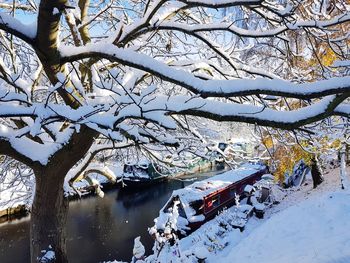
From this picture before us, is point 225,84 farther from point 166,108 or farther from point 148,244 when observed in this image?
point 148,244

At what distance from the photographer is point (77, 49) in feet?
11.0

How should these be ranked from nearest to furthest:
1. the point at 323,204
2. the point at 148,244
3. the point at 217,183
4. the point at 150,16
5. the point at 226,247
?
the point at 150,16 → the point at 323,204 → the point at 226,247 → the point at 148,244 → the point at 217,183

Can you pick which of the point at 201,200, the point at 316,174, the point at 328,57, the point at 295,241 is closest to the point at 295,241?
the point at 295,241

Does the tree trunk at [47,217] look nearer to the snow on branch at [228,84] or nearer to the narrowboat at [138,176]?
the snow on branch at [228,84]

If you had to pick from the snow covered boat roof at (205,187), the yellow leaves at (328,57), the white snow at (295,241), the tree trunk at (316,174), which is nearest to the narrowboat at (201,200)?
the snow covered boat roof at (205,187)

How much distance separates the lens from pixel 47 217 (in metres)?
4.11

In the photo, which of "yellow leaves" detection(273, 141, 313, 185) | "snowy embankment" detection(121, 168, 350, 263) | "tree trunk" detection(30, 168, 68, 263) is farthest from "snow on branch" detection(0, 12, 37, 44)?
"yellow leaves" detection(273, 141, 313, 185)

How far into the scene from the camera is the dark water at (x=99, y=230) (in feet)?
44.7

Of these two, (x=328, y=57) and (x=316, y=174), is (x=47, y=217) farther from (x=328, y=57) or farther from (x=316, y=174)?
(x=316, y=174)

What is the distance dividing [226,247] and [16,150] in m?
7.64

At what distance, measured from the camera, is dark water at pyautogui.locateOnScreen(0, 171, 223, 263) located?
1363cm

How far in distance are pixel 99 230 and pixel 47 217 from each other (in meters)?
13.0

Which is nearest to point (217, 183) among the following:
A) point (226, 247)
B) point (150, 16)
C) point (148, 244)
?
point (148, 244)

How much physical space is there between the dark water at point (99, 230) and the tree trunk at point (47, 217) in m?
9.91
